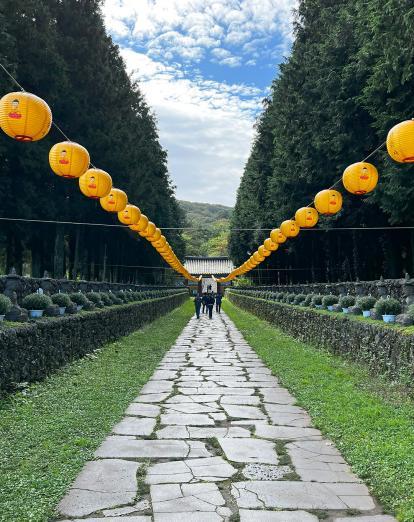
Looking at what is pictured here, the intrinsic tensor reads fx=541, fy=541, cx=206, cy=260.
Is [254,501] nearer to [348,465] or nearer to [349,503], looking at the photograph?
[349,503]

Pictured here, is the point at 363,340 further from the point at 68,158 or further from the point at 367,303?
the point at 68,158

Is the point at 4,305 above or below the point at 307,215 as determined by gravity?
below

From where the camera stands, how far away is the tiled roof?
77.9 m

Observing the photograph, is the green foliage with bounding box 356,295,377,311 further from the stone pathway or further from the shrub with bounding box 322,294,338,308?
the stone pathway

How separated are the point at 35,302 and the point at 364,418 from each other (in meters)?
5.16

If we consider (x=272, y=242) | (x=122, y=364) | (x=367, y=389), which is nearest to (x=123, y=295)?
(x=272, y=242)

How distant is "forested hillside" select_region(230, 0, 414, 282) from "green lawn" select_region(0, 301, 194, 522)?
411 inches

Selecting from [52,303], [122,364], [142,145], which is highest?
[142,145]

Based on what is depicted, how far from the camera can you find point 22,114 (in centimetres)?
691

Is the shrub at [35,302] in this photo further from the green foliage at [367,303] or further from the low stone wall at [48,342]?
the green foliage at [367,303]

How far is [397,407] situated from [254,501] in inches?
110

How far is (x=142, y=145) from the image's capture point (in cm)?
2734

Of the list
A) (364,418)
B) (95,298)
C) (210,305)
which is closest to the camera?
(364,418)

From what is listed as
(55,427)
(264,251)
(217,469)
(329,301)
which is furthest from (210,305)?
(217,469)
